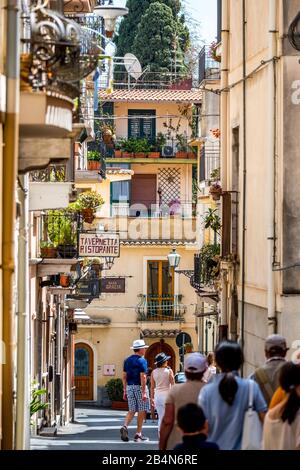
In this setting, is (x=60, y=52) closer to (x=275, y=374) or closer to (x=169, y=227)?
(x=275, y=374)

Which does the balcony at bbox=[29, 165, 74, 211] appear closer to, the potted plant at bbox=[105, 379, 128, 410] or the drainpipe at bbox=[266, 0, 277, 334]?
the drainpipe at bbox=[266, 0, 277, 334]

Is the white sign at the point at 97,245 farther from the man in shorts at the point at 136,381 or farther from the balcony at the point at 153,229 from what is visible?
the balcony at the point at 153,229

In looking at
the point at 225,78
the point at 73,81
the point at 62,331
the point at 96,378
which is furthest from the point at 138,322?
the point at 73,81

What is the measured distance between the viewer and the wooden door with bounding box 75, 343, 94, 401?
56.8 metres

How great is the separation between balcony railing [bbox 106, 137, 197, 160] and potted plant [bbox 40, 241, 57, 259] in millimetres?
33372

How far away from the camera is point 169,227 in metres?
58.4

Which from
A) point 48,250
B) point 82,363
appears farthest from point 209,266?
point 82,363

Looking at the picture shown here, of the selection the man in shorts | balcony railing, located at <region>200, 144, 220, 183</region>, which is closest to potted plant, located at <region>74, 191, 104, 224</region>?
balcony railing, located at <region>200, 144, 220, 183</region>

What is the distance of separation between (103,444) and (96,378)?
33051 mm

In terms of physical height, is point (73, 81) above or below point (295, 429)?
above

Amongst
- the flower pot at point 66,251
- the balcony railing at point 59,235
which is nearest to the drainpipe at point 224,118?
the flower pot at point 66,251

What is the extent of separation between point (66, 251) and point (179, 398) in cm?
1658

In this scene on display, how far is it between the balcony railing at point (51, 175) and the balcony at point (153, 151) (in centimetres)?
3363

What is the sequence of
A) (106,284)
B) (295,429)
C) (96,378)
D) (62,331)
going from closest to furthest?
(295,429), (62,331), (106,284), (96,378)
